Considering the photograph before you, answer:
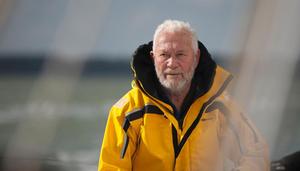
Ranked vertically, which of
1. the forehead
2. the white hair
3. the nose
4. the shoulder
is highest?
the white hair

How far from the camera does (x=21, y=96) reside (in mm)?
10133

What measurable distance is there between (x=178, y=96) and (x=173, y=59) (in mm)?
112

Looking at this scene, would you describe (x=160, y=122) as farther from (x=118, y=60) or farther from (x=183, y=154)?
(x=118, y=60)

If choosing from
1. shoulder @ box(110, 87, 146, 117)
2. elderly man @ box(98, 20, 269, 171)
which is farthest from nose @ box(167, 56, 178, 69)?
shoulder @ box(110, 87, 146, 117)

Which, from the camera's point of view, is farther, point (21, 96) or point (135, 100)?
point (21, 96)

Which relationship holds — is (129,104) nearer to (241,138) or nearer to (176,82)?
(176,82)

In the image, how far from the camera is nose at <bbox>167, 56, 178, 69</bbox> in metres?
1.48

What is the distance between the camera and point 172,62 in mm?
1483

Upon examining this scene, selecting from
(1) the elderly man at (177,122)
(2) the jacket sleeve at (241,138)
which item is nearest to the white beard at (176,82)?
(1) the elderly man at (177,122)

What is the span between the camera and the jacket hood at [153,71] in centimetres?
150

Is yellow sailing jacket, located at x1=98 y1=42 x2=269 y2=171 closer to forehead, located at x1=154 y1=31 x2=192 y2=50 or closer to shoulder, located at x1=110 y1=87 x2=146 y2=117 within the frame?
shoulder, located at x1=110 y1=87 x2=146 y2=117

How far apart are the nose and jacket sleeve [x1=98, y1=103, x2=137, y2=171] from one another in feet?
0.57

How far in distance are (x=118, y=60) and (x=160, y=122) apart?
12.7 m

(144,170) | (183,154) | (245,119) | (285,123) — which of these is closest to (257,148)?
(245,119)
